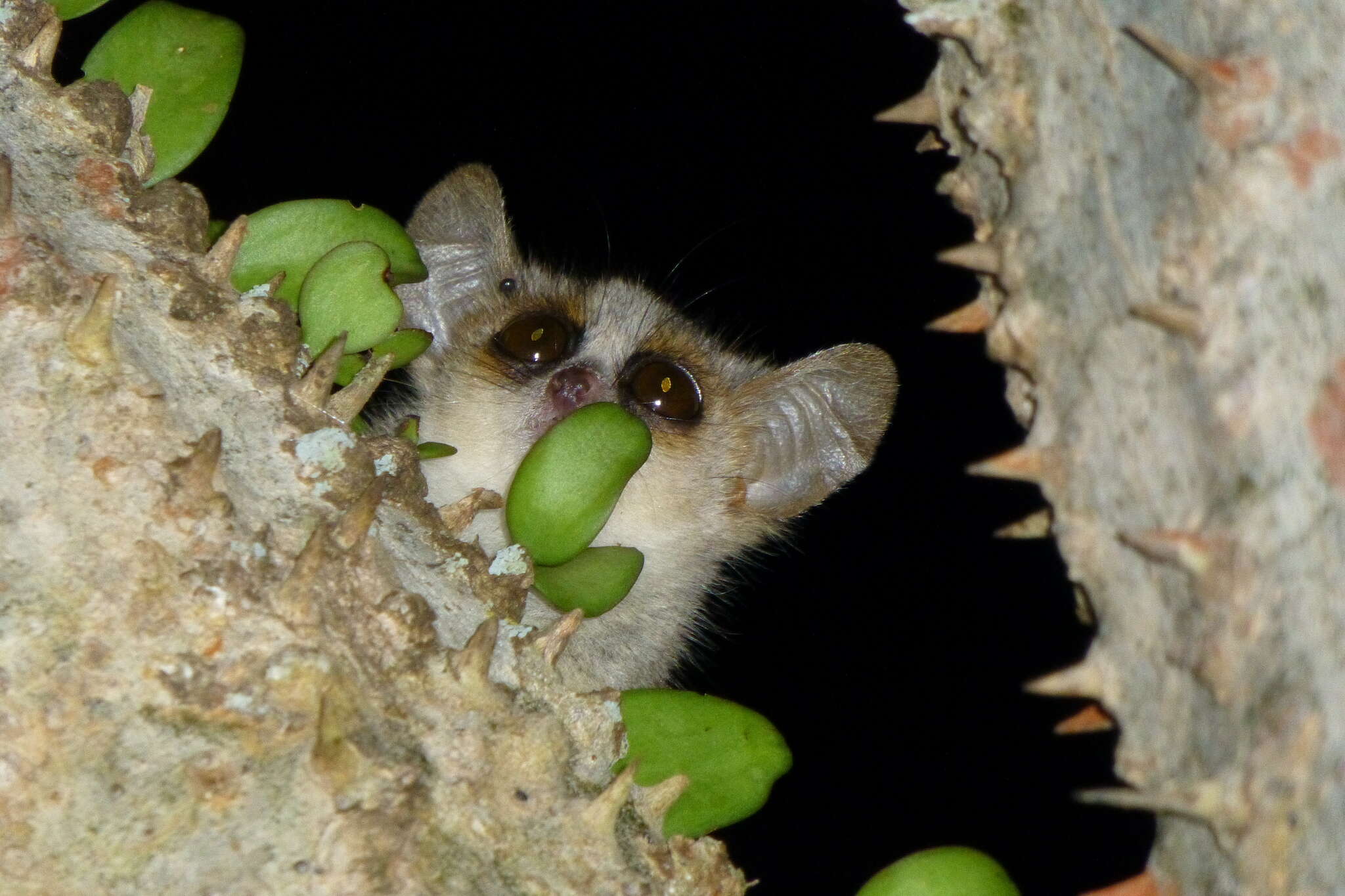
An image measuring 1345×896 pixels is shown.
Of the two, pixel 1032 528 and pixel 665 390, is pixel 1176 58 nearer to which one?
pixel 1032 528

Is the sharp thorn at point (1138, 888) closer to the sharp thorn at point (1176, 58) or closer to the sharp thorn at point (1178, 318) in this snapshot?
the sharp thorn at point (1178, 318)

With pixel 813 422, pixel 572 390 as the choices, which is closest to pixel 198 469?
pixel 572 390

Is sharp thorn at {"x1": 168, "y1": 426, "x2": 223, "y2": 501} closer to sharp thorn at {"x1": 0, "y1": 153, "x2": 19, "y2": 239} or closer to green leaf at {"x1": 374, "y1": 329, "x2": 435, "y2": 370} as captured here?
sharp thorn at {"x1": 0, "y1": 153, "x2": 19, "y2": 239}

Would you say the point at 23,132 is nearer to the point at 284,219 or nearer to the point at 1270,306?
the point at 284,219

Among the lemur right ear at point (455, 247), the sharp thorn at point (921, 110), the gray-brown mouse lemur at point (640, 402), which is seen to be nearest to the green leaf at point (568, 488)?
the sharp thorn at point (921, 110)

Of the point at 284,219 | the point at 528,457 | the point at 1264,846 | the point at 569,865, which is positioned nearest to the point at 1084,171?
the point at 1264,846
